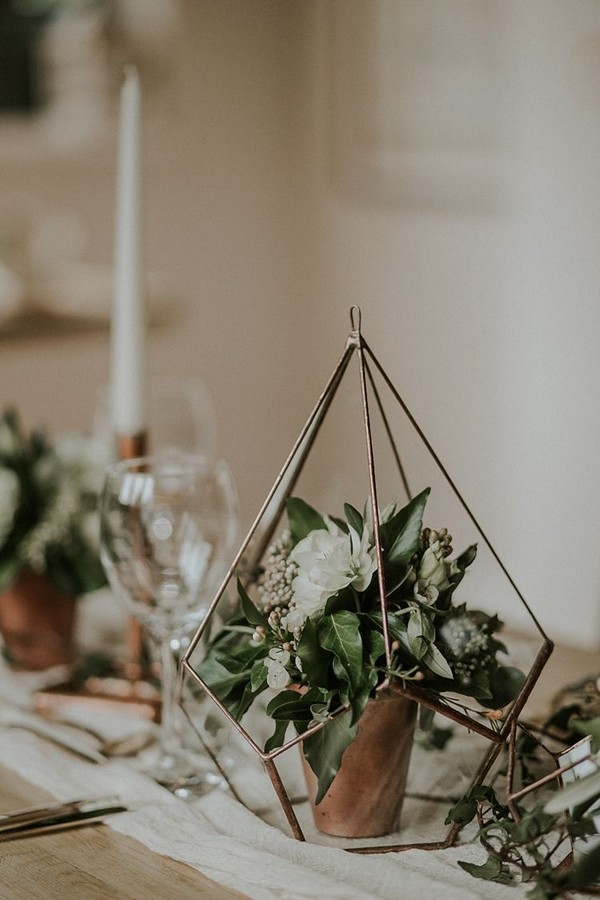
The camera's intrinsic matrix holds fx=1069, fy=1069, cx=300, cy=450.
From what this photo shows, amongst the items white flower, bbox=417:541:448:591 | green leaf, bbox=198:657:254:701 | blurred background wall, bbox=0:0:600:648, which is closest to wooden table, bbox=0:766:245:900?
green leaf, bbox=198:657:254:701

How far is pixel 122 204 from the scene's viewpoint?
3.04 ft

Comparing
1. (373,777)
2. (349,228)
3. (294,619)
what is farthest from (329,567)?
(349,228)

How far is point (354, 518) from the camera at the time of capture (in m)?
A: 0.65

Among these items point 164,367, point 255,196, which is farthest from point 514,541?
point 255,196

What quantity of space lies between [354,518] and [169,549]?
0.72 ft

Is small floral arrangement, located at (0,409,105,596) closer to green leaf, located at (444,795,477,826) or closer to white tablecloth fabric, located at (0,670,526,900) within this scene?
white tablecloth fabric, located at (0,670,526,900)

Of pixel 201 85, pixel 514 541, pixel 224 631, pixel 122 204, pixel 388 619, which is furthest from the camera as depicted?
pixel 201 85

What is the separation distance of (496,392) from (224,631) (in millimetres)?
2156

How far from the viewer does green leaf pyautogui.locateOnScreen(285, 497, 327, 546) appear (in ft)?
2.28

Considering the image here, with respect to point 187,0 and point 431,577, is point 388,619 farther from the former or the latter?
point 187,0

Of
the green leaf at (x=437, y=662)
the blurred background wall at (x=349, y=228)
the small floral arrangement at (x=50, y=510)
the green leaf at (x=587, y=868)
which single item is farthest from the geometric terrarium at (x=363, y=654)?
the blurred background wall at (x=349, y=228)

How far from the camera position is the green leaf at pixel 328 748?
2.04 feet

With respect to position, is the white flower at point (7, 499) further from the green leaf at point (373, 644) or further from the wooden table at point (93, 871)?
the green leaf at point (373, 644)

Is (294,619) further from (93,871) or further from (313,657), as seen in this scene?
(93,871)
